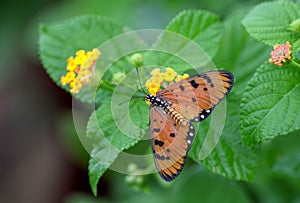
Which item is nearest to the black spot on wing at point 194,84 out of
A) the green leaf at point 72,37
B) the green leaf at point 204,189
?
the green leaf at point 72,37

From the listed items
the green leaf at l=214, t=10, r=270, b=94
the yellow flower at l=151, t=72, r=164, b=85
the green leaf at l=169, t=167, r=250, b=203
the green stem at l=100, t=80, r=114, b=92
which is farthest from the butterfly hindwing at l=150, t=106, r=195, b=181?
the green leaf at l=169, t=167, r=250, b=203

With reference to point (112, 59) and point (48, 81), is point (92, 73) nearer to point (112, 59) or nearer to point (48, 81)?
point (112, 59)

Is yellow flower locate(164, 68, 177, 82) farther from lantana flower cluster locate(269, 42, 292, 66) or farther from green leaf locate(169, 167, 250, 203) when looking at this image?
green leaf locate(169, 167, 250, 203)

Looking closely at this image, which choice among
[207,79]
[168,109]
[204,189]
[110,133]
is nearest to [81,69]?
[110,133]

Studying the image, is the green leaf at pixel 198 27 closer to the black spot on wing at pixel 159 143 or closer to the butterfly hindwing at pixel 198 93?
the butterfly hindwing at pixel 198 93

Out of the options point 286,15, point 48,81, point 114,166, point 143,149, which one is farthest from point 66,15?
point 286,15

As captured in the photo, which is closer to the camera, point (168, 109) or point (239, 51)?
point (168, 109)

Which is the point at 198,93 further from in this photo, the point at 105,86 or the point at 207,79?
the point at 105,86
